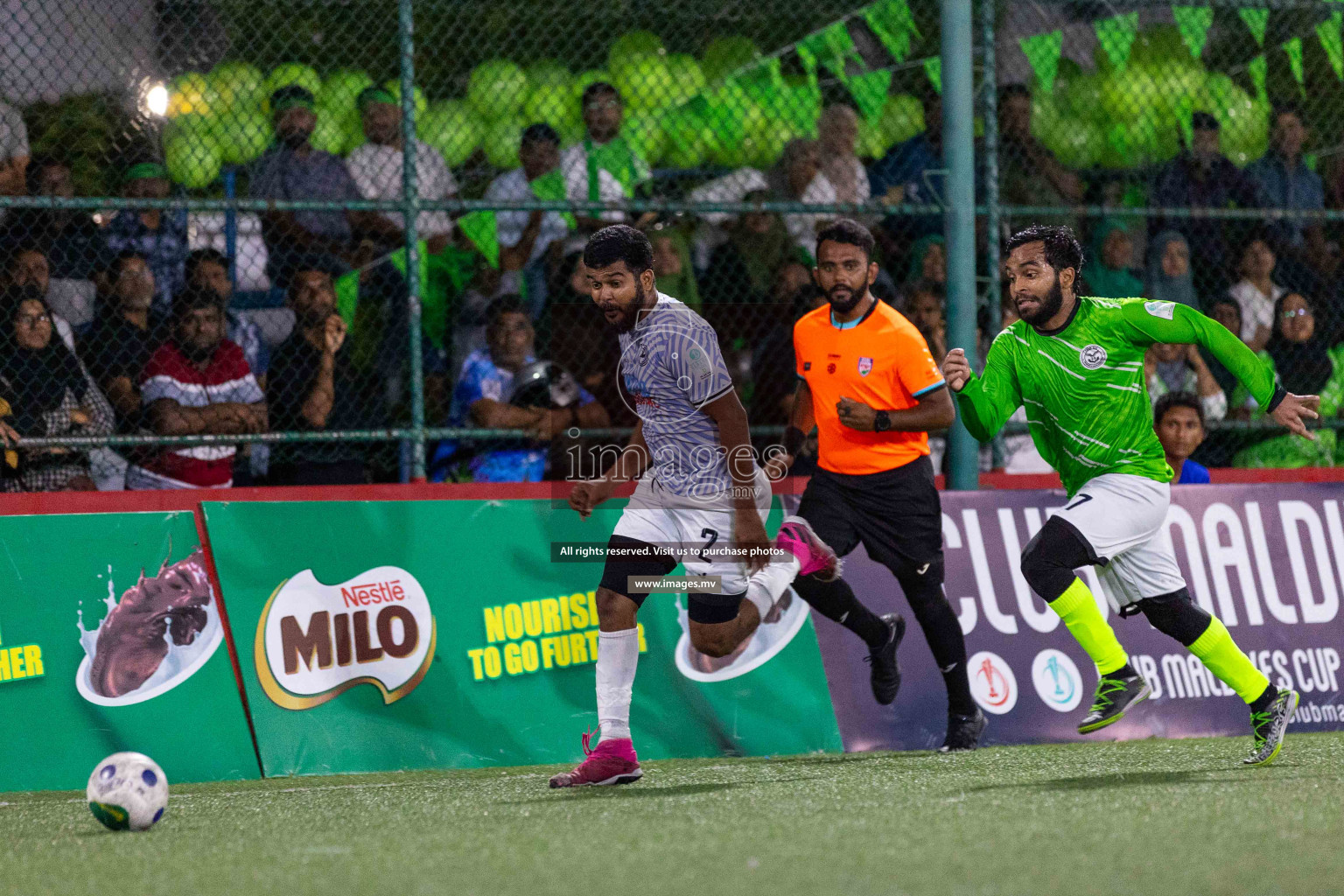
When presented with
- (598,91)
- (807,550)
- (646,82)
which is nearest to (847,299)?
(807,550)

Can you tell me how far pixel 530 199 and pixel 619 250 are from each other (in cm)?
316

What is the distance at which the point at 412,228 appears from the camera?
313 inches

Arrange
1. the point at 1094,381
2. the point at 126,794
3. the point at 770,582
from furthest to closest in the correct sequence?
the point at 770,582
the point at 1094,381
the point at 126,794

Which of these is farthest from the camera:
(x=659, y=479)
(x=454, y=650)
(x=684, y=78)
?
(x=684, y=78)

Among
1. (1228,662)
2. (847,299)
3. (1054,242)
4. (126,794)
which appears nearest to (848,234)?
(847,299)

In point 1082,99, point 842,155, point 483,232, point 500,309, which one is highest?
point 1082,99

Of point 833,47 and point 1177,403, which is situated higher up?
point 833,47

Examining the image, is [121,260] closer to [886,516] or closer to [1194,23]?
[886,516]

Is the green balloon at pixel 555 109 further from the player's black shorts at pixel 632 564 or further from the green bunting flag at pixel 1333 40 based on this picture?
the green bunting flag at pixel 1333 40

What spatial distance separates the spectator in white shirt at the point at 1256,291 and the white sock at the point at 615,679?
520 cm

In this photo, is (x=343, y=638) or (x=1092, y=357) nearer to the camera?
(x=1092, y=357)

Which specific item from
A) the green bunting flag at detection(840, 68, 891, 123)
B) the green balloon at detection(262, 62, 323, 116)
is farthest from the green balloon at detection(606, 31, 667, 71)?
the green balloon at detection(262, 62, 323, 116)

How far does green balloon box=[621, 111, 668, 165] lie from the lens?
29.3 feet

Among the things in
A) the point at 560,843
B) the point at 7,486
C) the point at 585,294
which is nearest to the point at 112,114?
the point at 7,486
